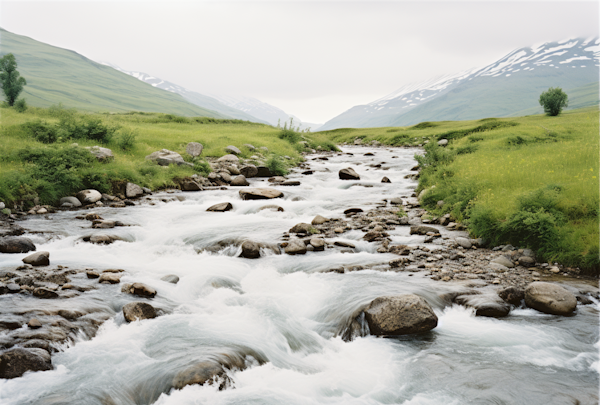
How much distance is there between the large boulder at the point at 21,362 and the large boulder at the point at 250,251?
5296 millimetres

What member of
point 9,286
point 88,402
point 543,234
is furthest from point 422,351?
point 9,286

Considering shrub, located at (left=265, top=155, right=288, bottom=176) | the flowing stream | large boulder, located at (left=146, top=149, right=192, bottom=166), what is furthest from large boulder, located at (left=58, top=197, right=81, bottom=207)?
shrub, located at (left=265, top=155, right=288, bottom=176)

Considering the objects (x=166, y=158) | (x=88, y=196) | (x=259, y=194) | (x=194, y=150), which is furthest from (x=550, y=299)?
(x=194, y=150)

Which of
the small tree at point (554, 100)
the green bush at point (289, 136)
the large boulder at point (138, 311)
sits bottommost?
the large boulder at point (138, 311)

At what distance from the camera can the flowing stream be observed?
4742 millimetres

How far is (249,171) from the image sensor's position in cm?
2303

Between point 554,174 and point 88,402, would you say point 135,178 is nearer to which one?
point 88,402

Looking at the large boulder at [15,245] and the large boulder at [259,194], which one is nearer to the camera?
the large boulder at [15,245]

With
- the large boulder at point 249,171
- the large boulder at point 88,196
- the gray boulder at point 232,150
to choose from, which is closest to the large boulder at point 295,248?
the large boulder at point 88,196

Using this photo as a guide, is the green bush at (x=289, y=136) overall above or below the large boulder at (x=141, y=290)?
above

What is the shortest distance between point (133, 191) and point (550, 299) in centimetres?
1597

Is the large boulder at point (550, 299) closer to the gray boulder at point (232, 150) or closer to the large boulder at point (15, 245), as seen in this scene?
the large boulder at point (15, 245)

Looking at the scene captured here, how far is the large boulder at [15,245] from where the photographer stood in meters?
8.90

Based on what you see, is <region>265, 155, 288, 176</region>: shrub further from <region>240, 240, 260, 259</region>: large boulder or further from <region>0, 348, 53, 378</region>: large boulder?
<region>0, 348, 53, 378</region>: large boulder
